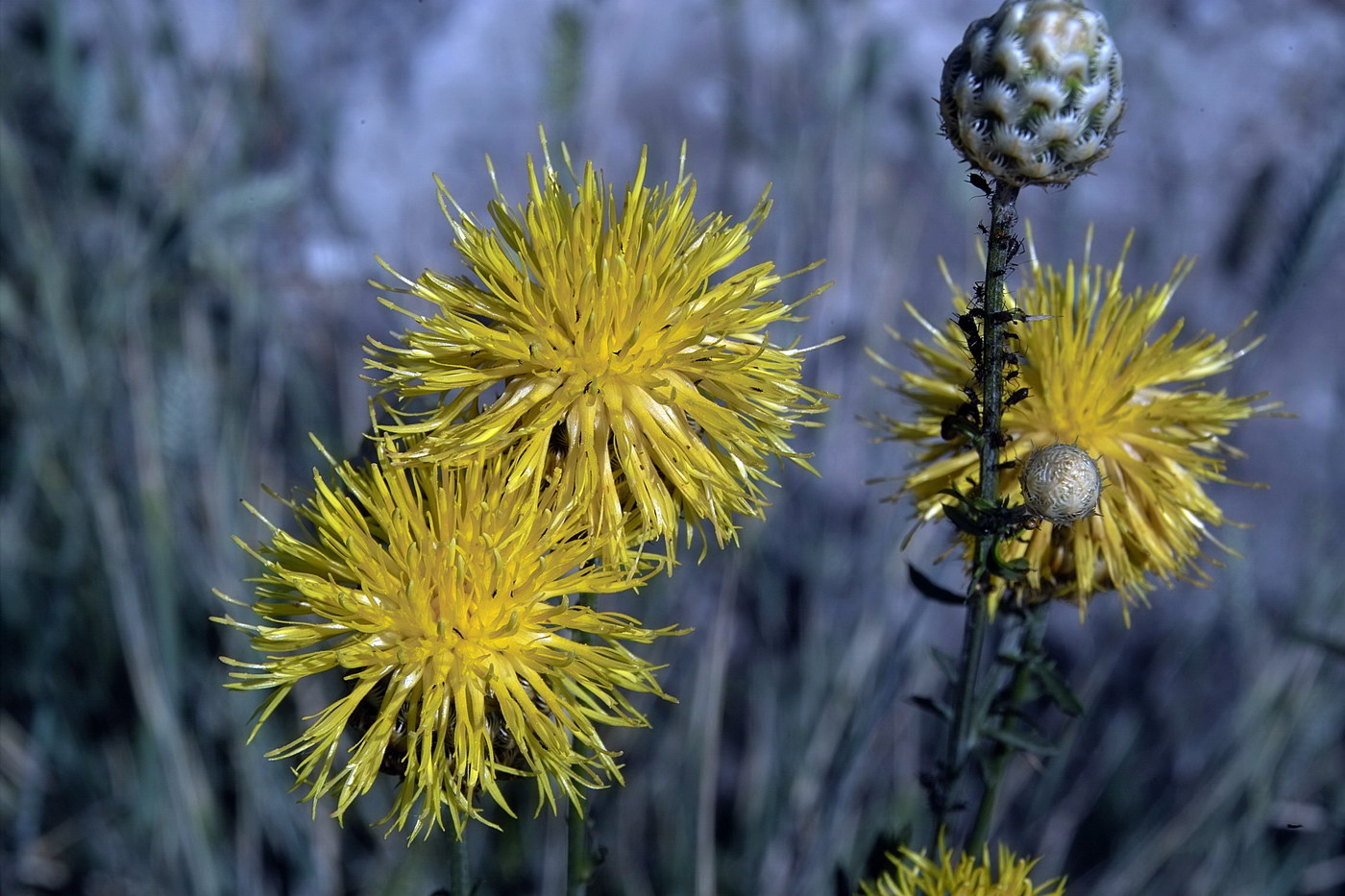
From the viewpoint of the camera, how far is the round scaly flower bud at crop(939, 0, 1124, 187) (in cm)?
98

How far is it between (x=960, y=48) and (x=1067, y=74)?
0.11 meters

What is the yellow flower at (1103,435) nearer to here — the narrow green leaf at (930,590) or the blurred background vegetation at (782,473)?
the narrow green leaf at (930,590)

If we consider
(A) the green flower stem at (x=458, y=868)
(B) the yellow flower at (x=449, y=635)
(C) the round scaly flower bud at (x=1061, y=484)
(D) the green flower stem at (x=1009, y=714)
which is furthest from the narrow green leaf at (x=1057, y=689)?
(A) the green flower stem at (x=458, y=868)

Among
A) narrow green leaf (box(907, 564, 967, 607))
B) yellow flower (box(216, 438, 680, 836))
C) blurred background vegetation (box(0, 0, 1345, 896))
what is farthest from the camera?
blurred background vegetation (box(0, 0, 1345, 896))

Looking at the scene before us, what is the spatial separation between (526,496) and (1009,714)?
663mm

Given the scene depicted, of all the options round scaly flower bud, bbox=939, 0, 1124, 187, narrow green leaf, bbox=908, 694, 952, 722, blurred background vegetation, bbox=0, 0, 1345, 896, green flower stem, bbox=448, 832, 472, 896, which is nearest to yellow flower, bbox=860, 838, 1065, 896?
narrow green leaf, bbox=908, 694, 952, 722

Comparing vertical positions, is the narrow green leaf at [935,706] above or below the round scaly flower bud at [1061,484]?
below

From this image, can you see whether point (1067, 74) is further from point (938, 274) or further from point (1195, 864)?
point (1195, 864)

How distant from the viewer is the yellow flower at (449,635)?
1.17 meters

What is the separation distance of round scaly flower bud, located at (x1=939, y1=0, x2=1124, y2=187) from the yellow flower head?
0.28 m

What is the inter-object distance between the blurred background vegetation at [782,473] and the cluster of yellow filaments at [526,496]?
31.9 inches

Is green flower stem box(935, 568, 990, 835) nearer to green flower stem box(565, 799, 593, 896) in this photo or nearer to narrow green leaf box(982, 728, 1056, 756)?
narrow green leaf box(982, 728, 1056, 756)

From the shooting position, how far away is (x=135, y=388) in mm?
2467

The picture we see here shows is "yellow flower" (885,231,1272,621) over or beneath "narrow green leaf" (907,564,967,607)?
over
